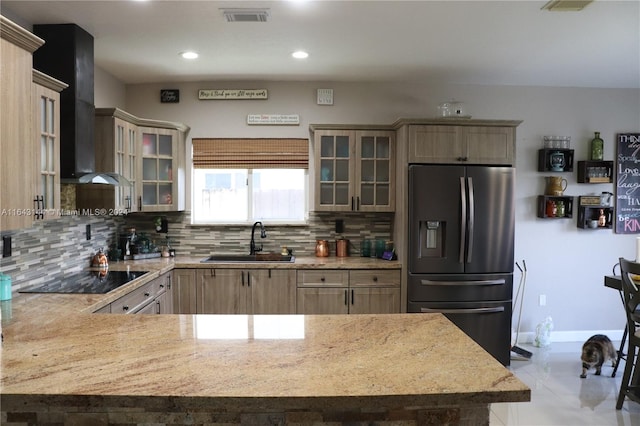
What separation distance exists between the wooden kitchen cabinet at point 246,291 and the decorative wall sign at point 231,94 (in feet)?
5.69

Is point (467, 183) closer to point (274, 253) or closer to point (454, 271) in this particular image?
point (454, 271)

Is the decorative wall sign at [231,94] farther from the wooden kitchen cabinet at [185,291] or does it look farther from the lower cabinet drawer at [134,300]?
the lower cabinet drawer at [134,300]

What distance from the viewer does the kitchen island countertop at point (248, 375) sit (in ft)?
3.87

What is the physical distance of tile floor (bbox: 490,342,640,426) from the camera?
2.88m

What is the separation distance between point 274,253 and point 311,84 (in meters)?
1.76

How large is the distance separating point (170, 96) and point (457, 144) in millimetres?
2843

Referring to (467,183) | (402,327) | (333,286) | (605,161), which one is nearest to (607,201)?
(605,161)

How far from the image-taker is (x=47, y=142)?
2.47 m

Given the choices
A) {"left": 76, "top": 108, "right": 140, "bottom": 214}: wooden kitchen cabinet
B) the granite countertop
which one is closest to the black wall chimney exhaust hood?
{"left": 76, "top": 108, "right": 140, "bottom": 214}: wooden kitchen cabinet

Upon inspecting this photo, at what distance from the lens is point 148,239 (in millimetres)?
4254

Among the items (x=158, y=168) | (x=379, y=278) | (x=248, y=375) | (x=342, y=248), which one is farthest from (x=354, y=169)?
(x=248, y=375)

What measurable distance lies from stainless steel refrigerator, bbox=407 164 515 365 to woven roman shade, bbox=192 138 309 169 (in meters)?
1.24

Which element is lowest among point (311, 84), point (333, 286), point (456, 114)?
point (333, 286)

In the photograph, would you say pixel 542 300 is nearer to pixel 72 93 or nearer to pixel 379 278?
pixel 379 278
